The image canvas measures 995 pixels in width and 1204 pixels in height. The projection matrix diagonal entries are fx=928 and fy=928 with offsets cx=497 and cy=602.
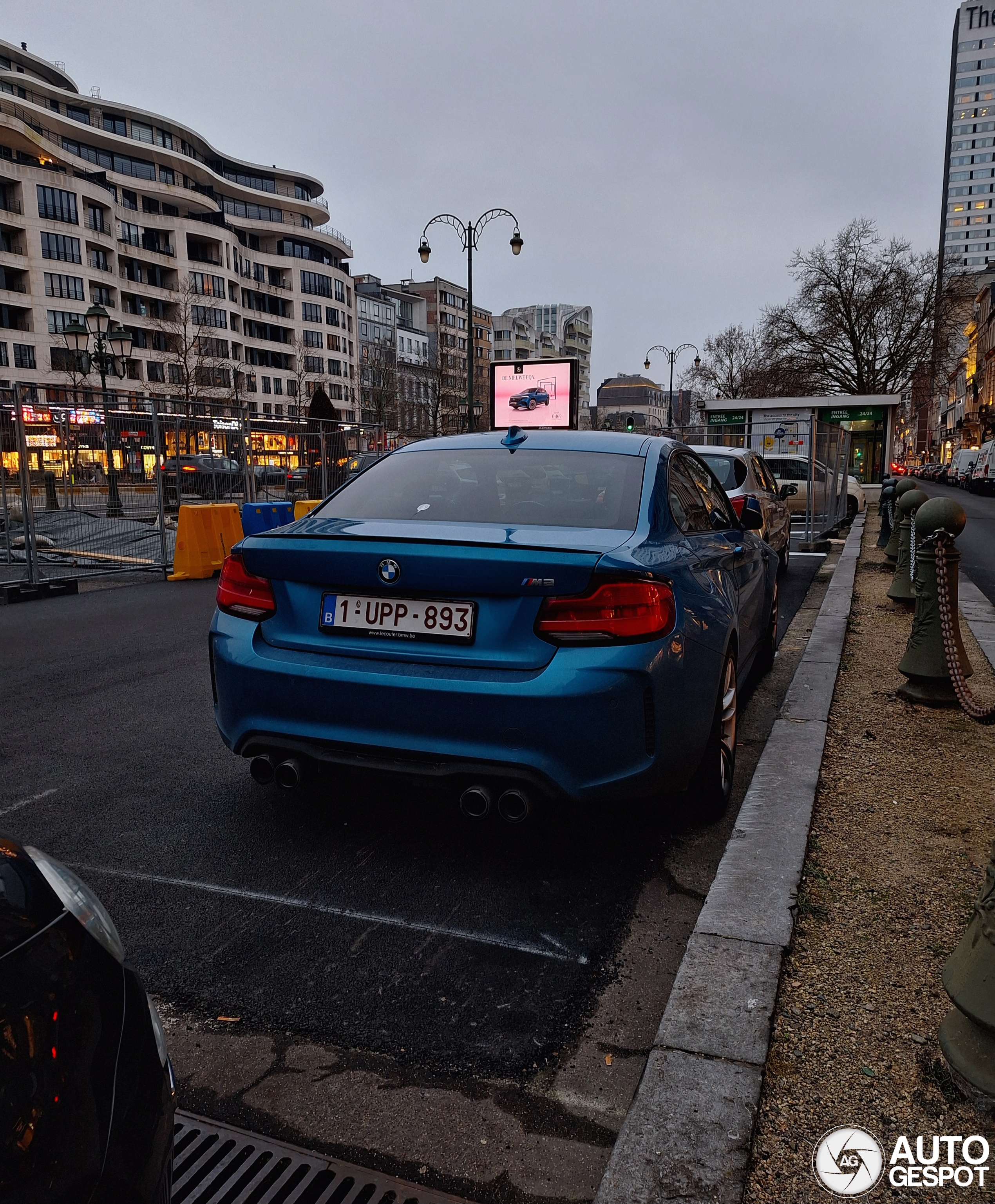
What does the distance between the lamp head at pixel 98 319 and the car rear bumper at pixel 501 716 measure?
773 inches

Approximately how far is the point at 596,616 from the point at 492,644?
342 mm

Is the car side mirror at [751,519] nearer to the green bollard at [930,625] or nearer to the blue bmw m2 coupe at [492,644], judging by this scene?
the green bollard at [930,625]

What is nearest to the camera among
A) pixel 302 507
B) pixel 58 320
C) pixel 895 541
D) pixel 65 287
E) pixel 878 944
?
pixel 878 944

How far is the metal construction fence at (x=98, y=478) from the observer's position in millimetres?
12203

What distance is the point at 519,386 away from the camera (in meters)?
28.4

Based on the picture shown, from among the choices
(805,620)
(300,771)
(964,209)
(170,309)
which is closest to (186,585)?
(805,620)

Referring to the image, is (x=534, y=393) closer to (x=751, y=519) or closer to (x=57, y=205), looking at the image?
(x=751, y=519)

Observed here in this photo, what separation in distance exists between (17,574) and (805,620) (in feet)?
36.0

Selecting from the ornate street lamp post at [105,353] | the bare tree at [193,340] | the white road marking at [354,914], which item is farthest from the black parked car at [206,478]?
the bare tree at [193,340]

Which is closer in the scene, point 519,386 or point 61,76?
point 519,386

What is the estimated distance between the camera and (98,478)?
1334cm

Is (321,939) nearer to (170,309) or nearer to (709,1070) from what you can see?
(709,1070)

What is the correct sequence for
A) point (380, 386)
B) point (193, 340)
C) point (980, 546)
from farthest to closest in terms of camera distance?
point (380, 386)
point (193, 340)
point (980, 546)

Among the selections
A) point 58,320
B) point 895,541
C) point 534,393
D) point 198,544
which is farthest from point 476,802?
point 58,320
